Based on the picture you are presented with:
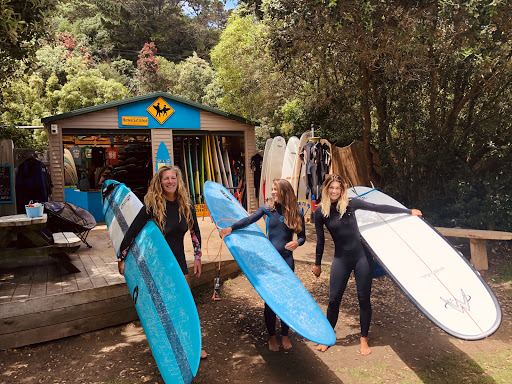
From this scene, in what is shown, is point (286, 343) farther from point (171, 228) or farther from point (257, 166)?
point (257, 166)

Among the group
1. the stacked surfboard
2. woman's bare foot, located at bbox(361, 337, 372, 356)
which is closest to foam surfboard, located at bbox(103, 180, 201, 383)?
woman's bare foot, located at bbox(361, 337, 372, 356)

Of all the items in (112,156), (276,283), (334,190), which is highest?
(112,156)

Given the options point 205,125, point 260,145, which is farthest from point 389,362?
point 260,145

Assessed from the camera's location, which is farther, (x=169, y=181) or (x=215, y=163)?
(x=215, y=163)

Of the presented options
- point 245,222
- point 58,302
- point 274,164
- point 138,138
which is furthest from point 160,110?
point 245,222

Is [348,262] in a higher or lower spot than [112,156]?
lower

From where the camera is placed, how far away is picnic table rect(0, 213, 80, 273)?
416 centimetres

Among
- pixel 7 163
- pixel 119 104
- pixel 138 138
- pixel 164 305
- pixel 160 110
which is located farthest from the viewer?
pixel 138 138

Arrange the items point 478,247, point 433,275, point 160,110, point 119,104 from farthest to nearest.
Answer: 1. point 160,110
2. point 119,104
3. point 478,247
4. point 433,275

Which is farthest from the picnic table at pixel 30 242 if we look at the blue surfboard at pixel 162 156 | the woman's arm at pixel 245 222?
the blue surfboard at pixel 162 156

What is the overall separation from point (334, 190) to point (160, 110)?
23.2ft

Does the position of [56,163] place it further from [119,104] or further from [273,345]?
[273,345]

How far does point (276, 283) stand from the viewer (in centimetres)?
303

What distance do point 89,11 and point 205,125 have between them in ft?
93.1
